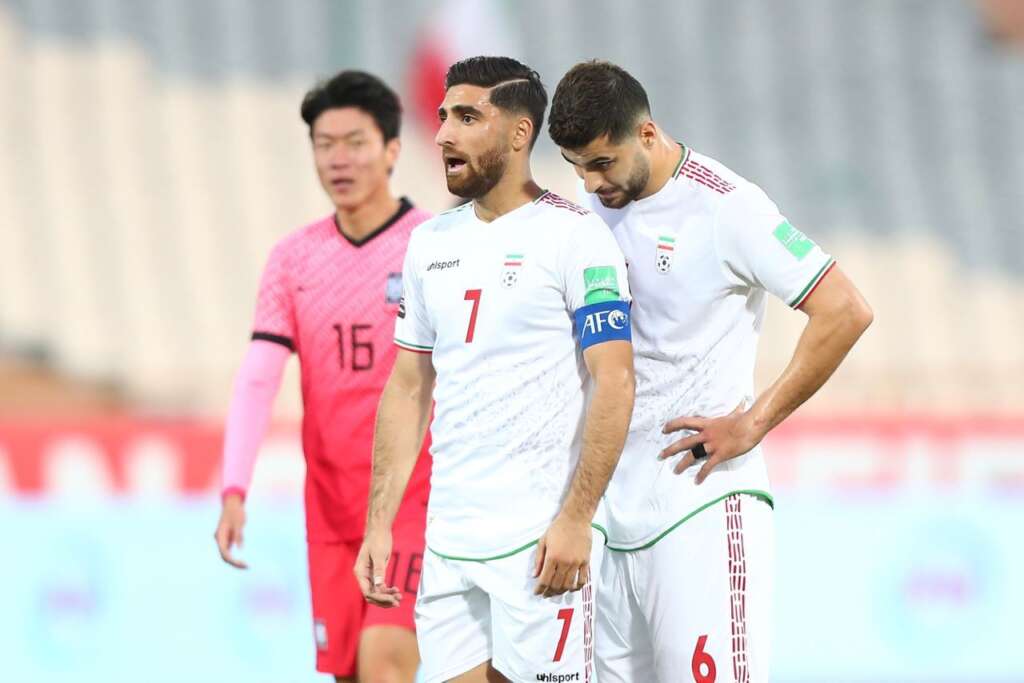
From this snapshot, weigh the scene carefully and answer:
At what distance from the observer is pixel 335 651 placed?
541cm

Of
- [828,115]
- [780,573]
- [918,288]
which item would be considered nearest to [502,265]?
[780,573]

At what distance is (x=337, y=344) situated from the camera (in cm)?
538

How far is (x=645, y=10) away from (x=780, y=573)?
7.28 m

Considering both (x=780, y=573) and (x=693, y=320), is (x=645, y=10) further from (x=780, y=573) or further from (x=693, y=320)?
(x=693, y=320)

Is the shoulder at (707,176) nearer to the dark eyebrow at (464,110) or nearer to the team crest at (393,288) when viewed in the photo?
the dark eyebrow at (464,110)

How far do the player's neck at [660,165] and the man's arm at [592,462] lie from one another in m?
0.54

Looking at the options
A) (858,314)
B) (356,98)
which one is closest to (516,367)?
(858,314)

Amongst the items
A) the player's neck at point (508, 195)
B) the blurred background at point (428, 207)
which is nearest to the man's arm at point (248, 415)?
the player's neck at point (508, 195)

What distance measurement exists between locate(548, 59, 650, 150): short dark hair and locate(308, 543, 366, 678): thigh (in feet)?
6.37

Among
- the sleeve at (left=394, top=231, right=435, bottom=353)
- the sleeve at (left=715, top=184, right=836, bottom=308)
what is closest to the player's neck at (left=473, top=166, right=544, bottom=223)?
the sleeve at (left=394, top=231, right=435, bottom=353)

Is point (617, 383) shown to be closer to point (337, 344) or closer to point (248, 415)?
point (337, 344)

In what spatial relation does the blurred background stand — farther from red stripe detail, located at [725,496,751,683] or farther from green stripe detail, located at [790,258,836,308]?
green stripe detail, located at [790,258,836,308]

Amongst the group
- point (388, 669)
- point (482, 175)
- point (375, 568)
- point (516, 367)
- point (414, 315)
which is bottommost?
point (388, 669)

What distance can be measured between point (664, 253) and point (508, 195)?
43cm
